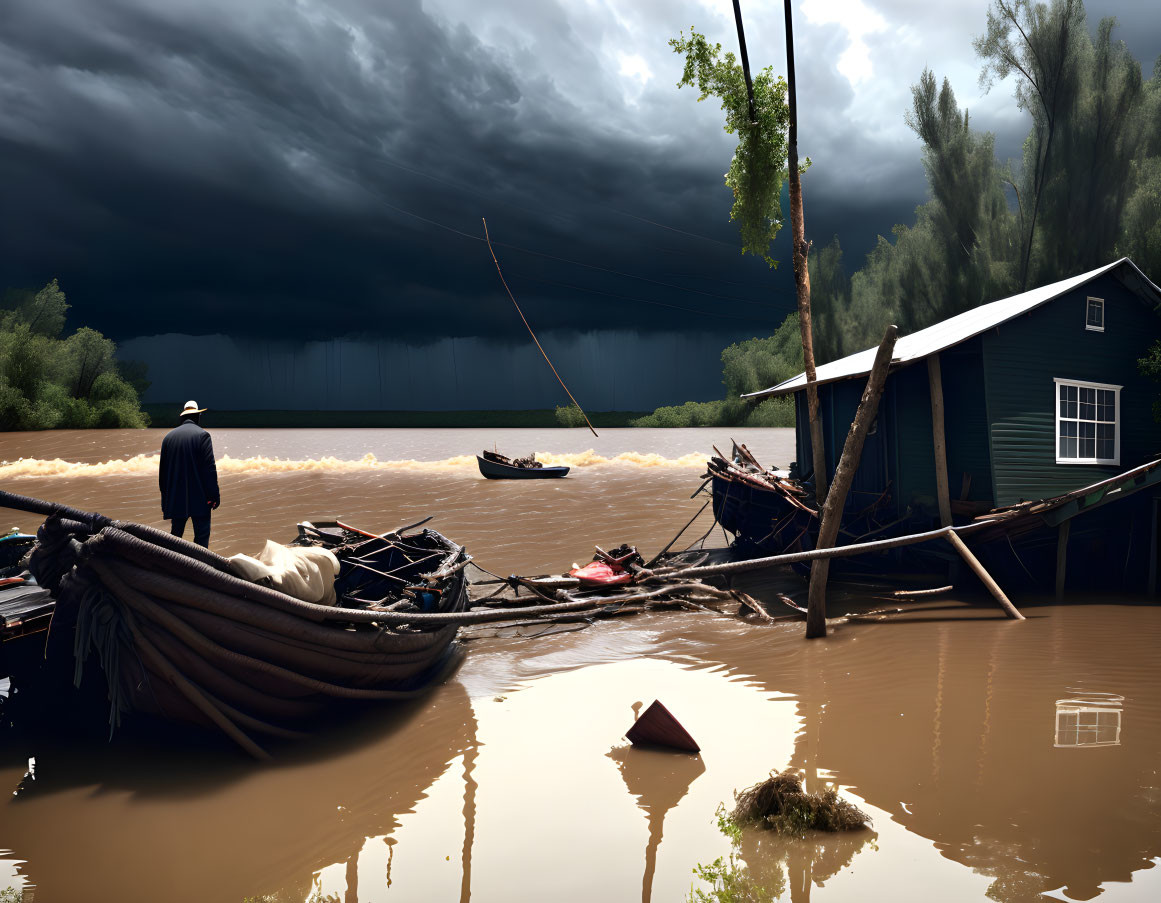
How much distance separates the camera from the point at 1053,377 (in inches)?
497

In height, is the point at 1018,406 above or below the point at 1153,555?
above

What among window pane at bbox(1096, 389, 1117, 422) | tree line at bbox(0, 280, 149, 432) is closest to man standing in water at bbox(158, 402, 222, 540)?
window pane at bbox(1096, 389, 1117, 422)

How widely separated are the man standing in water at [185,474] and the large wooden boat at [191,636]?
3899 millimetres

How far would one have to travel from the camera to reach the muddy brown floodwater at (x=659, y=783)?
3896mm

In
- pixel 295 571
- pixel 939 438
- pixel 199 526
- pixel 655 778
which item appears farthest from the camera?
pixel 939 438

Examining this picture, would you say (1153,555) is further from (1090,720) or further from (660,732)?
(660,732)

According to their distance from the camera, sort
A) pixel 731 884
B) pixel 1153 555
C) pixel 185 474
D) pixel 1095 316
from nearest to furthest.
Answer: pixel 731 884, pixel 185 474, pixel 1153 555, pixel 1095 316

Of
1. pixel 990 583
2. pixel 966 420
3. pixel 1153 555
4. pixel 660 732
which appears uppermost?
pixel 966 420

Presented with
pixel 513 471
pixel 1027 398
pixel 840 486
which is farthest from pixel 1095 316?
pixel 513 471

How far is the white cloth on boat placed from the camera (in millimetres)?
5320

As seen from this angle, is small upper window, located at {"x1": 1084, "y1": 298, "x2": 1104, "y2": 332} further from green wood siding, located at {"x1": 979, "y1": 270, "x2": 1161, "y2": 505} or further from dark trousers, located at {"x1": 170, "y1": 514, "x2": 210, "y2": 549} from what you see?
dark trousers, located at {"x1": 170, "y1": 514, "x2": 210, "y2": 549}

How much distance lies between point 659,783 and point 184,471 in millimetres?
7781

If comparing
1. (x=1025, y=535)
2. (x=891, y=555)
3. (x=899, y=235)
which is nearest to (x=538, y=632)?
(x=891, y=555)

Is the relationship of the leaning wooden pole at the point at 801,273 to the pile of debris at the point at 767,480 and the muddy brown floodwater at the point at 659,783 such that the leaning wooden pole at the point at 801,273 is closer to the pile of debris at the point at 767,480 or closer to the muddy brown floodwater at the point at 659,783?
the pile of debris at the point at 767,480
